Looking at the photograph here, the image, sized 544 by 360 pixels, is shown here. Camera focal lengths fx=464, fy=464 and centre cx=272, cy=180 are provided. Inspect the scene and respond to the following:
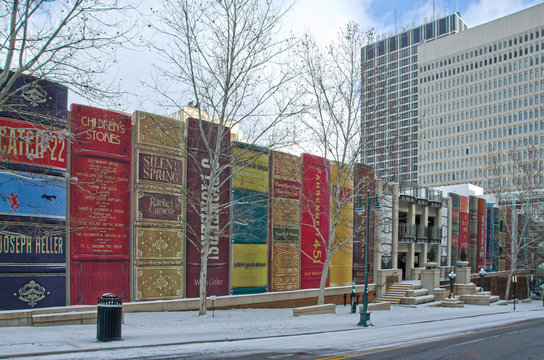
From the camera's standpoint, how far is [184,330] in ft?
44.3

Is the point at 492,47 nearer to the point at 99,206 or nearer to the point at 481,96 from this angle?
the point at 481,96

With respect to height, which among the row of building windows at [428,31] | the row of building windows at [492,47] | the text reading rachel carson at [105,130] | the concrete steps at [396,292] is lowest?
the concrete steps at [396,292]

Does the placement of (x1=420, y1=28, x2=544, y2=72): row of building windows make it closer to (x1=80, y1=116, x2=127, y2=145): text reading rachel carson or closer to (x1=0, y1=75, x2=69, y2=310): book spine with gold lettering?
(x1=80, y1=116, x2=127, y2=145): text reading rachel carson

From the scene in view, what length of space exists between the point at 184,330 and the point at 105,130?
25.4 ft

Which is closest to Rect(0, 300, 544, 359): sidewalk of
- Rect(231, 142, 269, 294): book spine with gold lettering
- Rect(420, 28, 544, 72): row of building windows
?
Rect(231, 142, 269, 294): book spine with gold lettering

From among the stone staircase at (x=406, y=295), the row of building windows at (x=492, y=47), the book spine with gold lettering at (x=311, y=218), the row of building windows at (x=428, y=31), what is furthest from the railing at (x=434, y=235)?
the row of building windows at (x=428, y=31)

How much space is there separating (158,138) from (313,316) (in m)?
9.64

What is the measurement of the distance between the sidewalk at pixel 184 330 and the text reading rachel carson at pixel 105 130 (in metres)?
6.22

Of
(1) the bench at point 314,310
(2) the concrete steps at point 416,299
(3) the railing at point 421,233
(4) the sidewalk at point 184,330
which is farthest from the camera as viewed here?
(3) the railing at point 421,233

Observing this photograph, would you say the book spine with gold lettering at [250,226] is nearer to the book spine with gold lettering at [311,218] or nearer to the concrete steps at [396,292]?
the book spine with gold lettering at [311,218]

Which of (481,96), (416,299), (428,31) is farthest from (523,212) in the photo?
(428,31)

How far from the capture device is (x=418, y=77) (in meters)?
134

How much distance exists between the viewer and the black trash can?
→ 10875 mm

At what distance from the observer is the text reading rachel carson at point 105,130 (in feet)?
53.2
